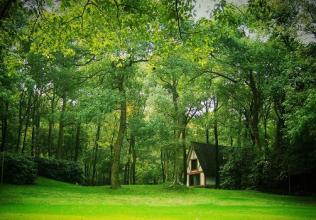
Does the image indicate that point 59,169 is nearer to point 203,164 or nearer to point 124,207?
point 124,207

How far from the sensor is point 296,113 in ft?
86.3

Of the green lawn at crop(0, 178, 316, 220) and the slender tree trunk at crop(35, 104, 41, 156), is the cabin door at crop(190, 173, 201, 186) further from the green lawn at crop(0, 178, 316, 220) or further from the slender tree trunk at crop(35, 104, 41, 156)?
the green lawn at crop(0, 178, 316, 220)

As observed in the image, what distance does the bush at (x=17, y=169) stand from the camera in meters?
30.3

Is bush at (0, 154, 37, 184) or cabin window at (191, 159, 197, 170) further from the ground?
cabin window at (191, 159, 197, 170)

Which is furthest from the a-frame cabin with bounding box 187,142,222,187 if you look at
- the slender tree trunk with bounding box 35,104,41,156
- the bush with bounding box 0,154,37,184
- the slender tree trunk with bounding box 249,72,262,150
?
the bush with bounding box 0,154,37,184

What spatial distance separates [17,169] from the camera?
3092cm

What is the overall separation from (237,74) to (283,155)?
33.2ft

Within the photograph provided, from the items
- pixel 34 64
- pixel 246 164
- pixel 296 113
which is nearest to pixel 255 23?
pixel 296 113

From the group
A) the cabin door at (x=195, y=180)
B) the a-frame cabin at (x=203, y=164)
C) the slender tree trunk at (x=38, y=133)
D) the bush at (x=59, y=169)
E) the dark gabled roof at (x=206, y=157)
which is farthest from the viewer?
the cabin door at (x=195, y=180)

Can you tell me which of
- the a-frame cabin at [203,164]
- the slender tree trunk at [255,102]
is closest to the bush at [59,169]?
the slender tree trunk at [255,102]

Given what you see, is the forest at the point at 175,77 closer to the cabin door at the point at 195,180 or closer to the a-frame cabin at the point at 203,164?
the a-frame cabin at the point at 203,164

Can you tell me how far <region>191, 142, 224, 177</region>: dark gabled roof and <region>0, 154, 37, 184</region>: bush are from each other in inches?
1412

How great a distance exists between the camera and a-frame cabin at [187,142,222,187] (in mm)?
63225

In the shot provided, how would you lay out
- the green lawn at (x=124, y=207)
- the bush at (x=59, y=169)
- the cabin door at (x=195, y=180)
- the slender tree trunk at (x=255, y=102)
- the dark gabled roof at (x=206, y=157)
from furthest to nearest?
the cabin door at (x=195, y=180) < the dark gabled roof at (x=206, y=157) < the slender tree trunk at (x=255, y=102) < the bush at (x=59, y=169) < the green lawn at (x=124, y=207)
